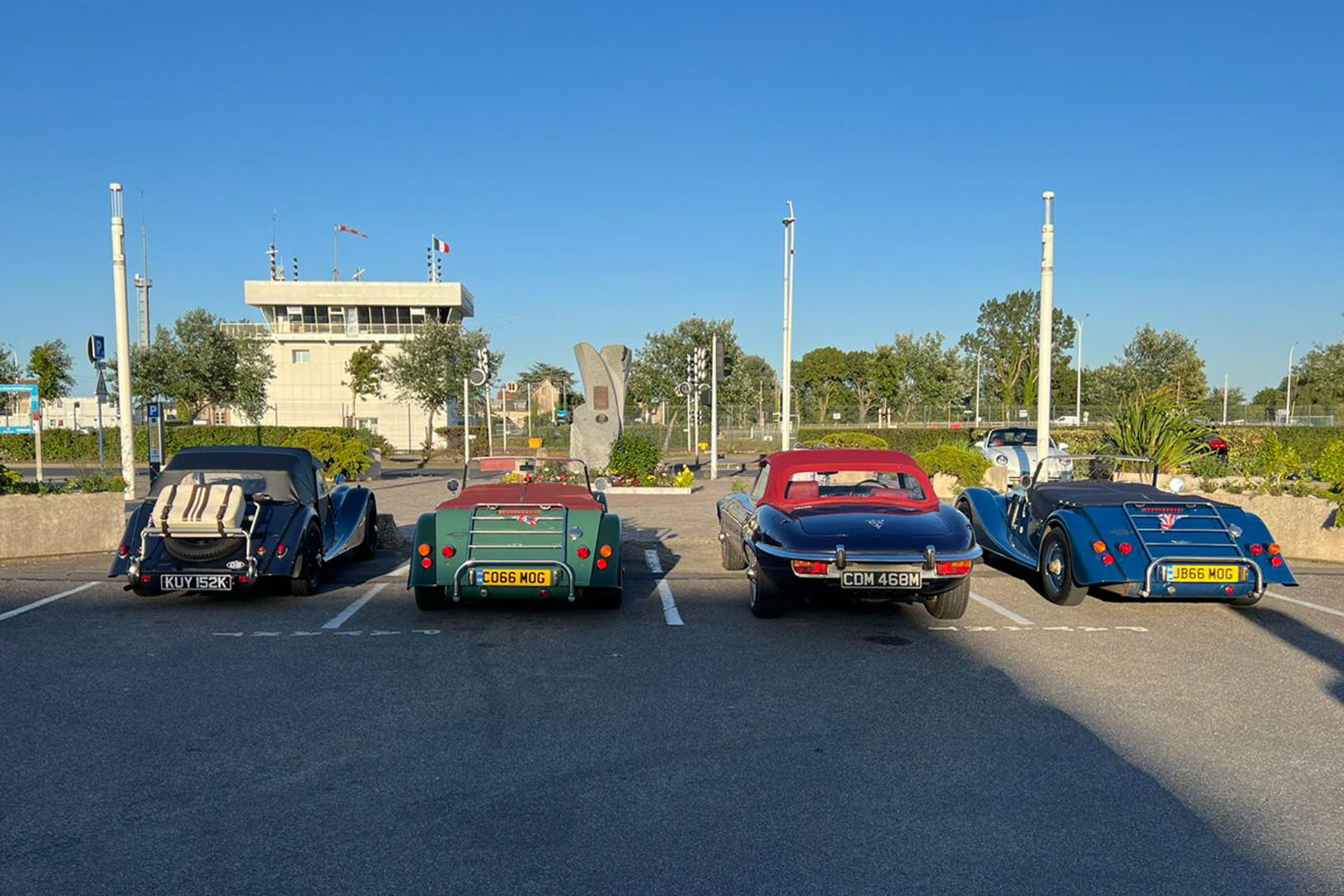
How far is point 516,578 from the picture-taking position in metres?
7.49

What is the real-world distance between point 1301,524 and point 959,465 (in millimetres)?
7027

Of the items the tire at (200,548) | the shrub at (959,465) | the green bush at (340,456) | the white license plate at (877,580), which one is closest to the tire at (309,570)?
the tire at (200,548)

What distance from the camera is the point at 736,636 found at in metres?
7.38

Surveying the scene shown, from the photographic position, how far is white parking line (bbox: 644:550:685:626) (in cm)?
802

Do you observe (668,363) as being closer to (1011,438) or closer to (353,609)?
(1011,438)

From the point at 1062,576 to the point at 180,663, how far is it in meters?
7.03

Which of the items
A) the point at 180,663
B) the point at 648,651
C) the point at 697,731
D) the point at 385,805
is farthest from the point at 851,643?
the point at 180,663

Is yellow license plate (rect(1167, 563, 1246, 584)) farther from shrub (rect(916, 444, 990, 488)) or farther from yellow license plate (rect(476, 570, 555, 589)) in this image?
shrub (rect(916, 444, 990, 488))

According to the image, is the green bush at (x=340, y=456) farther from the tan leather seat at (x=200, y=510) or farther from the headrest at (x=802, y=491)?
the headrest at (x=802, y=491)

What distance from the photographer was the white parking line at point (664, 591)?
8023 mm

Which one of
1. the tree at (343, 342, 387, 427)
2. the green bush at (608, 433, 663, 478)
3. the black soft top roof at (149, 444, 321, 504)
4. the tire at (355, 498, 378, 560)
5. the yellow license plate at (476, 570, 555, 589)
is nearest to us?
the yellow license plate at (476, 570, 555, 589)

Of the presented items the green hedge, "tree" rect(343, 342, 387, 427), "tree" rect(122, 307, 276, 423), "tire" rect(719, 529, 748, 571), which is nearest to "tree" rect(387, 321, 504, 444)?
the green hedge

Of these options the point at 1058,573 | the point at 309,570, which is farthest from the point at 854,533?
the point at 309,570

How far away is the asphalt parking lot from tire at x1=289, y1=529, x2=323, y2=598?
0.38 m
